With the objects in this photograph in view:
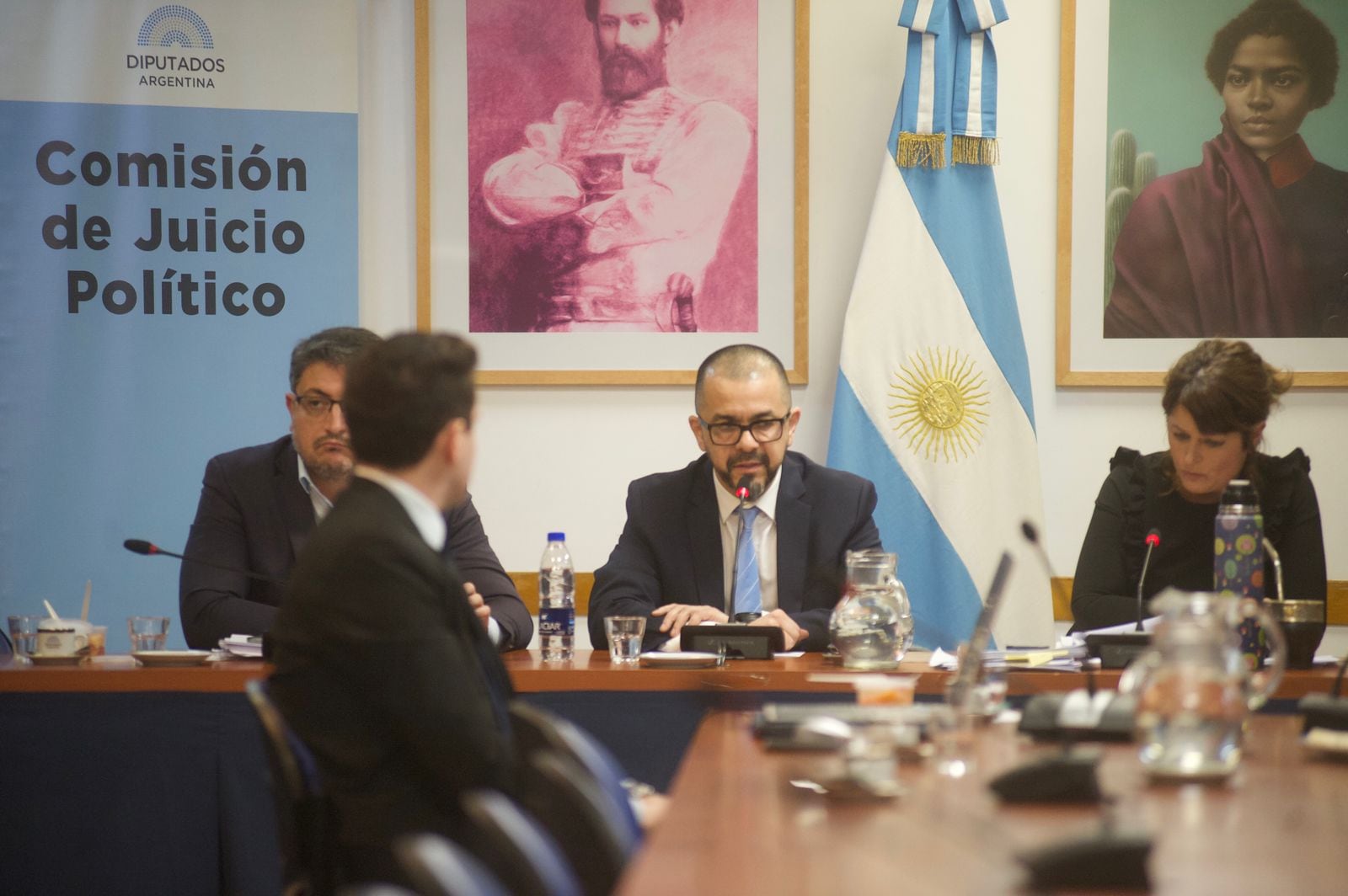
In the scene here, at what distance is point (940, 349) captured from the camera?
443cm

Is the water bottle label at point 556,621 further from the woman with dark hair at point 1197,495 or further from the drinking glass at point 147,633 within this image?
the woman with dark hair at point 1197,495

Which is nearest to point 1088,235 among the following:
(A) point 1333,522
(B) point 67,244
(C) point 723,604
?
(A) point 1333,522

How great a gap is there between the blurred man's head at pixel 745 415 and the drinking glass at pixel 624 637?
2.12 feet

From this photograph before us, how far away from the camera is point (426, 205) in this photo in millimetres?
4609

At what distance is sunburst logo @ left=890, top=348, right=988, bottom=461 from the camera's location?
441cm

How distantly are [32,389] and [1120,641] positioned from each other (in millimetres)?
3454

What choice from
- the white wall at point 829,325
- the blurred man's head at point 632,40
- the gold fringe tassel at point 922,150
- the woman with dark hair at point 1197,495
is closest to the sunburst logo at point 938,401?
the white wall at point 829,325

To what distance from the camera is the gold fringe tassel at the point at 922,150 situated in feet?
14.4

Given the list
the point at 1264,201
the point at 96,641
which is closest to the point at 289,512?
the point at 96,641

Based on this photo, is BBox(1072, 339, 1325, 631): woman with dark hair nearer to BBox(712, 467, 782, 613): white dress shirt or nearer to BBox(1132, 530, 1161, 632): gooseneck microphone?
BBox(1132, 530, 1161, 632): gooseneck microphone

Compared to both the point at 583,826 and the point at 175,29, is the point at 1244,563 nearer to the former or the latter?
the point at 583,826

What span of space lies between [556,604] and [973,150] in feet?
7.04

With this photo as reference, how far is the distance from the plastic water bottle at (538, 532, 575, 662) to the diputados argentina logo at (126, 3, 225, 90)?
2.23m

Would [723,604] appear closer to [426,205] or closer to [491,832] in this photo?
[426,205]
